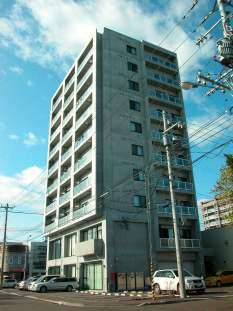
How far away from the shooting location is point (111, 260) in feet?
116

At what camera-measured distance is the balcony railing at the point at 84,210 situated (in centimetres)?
3809

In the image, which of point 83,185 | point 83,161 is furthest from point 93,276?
point 83,161

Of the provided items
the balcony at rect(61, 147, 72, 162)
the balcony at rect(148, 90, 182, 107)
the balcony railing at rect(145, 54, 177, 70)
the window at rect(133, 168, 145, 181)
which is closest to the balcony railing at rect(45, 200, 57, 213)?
the balcony at rect(61, 147, 72, 162)

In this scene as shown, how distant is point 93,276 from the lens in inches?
1528

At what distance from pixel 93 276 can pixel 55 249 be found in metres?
15.5

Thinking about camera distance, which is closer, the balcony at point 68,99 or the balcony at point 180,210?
the balcony at point 180,210

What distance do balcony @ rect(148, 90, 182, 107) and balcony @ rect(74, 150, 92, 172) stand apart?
11.9m

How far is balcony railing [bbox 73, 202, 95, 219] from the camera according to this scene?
3809cm

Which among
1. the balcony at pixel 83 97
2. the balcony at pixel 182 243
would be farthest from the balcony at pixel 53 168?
the balcony at pixel 182 243

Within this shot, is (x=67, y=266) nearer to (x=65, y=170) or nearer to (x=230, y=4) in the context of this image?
(x=65, y=170)

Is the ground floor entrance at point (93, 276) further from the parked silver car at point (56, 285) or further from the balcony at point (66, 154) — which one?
the balcony at point (66, 154)

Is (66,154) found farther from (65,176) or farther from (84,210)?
(84,210)

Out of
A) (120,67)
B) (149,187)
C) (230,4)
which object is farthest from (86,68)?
(230,4)

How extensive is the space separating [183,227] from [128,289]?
11.1 metres
